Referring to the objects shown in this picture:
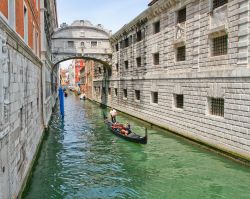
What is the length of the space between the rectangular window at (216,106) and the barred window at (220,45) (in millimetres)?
1844

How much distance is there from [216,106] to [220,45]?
2424 mm

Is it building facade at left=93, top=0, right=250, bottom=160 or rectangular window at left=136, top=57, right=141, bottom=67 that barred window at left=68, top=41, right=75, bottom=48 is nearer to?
building facade at left=93, top=0, right=250, bottom=160

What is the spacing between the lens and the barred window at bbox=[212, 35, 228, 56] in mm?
11875

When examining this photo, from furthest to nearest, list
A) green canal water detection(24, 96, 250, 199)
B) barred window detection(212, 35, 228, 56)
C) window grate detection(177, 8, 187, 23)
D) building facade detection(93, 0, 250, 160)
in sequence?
1. window grate detection(177, 8, 187, 23)
2. barred window detection(212, 35, 228, 56)
3. building facade detection(93, 0, 250, 160)
4. green canal water detection(24, 96, 250, 199)

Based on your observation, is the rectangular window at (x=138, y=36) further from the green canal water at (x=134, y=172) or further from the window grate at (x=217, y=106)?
the window grate at (x=217, y=106)

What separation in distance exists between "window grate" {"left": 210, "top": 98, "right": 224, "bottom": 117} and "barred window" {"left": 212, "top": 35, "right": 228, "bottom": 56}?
6.06ft

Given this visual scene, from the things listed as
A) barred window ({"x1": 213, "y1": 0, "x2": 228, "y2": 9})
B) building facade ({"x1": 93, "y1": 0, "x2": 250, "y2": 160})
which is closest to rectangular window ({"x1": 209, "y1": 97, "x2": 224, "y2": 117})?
building facade ({"x1": 93, "y1": 0, "x2": 250, "y2": 160})

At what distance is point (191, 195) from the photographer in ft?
25.2

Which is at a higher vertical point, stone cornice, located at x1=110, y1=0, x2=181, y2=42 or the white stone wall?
stone cornice, located at x1=110, y1=0, x2=181, y2=42

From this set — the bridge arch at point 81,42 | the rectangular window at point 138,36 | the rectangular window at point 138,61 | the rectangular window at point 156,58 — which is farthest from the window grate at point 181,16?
the bridge arch at point 81,42

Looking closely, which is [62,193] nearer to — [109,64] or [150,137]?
[150,137]

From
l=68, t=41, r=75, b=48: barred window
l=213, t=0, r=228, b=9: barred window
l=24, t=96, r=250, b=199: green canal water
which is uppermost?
l=68, t=41, r=75, b=48: barred window

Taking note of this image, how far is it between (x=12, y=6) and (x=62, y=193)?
186 inches

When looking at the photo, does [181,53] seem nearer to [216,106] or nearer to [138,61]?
[216,106]
